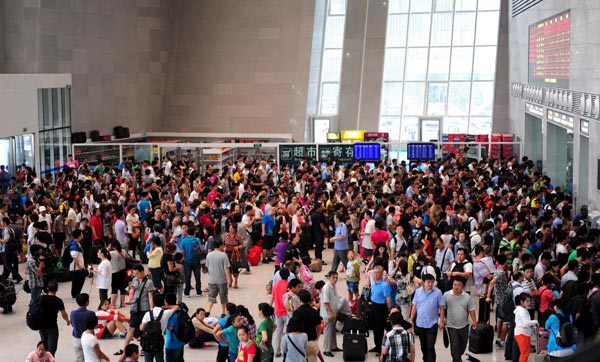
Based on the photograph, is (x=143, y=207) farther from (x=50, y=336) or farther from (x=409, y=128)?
(x=409, y=128)

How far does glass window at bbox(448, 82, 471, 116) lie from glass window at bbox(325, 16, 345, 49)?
4.96 meters

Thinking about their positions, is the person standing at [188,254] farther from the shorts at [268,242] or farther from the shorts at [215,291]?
the shorts at [268,242]

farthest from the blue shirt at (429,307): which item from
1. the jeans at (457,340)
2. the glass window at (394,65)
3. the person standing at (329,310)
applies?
the glass window at (394,65)

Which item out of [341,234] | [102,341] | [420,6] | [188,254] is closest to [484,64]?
[420,6]

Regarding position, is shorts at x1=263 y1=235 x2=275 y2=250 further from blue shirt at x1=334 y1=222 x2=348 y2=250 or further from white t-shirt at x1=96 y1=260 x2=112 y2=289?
white t-shirt at x1=96 y1=260 x2=112 y2=289

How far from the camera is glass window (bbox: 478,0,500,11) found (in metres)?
33.8

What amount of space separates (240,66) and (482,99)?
32.3 ft

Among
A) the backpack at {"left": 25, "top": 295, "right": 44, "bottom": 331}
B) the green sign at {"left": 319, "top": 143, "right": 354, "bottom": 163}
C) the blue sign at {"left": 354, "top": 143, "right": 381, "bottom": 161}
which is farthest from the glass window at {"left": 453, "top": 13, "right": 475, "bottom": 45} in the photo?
the backpack at {"left": 25, "top": 295, "right": 44, "bottom": 331}

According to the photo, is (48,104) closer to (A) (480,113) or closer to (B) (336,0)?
(B) (336,0)

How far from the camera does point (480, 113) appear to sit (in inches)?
1342

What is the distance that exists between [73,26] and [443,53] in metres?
14.7

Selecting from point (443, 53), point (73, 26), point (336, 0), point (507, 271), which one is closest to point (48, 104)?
point (73, 26)

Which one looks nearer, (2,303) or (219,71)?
(2,303)

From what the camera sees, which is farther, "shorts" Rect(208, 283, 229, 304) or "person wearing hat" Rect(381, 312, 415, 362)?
"shorts" Rect(208, 283, 229, 304)
